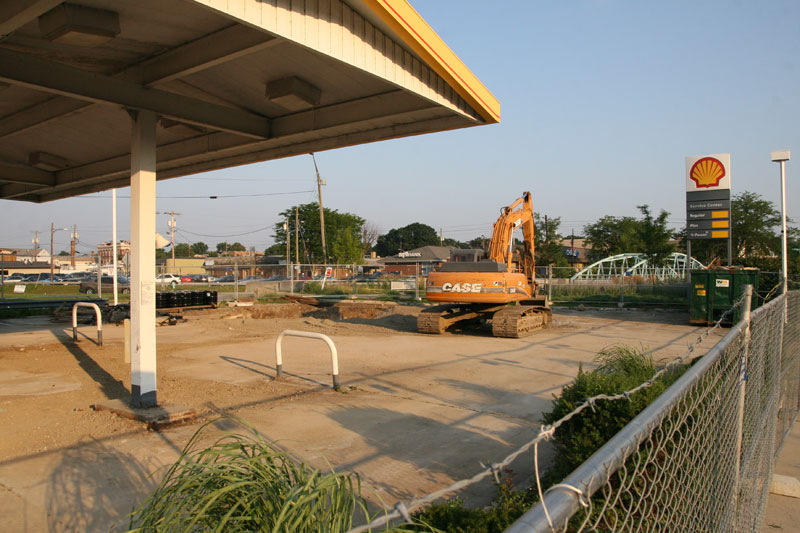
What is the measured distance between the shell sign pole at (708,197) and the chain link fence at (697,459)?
810 inches

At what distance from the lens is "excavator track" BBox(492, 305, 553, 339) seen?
50.8 feet

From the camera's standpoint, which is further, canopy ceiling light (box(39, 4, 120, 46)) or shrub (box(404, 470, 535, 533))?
canopy ceiling light (box(39, 4, 120, 46))

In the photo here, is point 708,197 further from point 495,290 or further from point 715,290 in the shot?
point 495,290

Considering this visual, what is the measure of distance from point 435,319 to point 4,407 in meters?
11.0

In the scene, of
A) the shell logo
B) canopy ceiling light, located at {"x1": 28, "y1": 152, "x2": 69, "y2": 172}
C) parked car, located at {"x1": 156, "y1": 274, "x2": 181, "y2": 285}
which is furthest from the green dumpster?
parked car, located at {"x1": 156, "y1": 274, "x2": 181, "y2": 285}

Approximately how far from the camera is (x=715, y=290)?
19172 millimetres

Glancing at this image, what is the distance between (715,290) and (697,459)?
728 inches

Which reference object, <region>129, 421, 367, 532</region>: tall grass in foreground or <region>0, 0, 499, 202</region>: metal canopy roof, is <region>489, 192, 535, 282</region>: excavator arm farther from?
<region>129, 421, 367, 532</region>: tall grass in foreground

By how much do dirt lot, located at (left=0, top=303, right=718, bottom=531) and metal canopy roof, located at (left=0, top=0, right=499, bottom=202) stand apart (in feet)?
13.4

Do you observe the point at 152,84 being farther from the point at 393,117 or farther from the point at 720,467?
the point at 720,467

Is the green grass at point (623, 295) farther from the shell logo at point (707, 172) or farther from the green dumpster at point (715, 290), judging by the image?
the green dumpster at point (715, 290)

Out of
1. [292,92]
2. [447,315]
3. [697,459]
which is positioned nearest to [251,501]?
[697,459]

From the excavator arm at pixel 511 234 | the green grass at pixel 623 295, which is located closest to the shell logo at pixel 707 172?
the green grass at pixel 623 295

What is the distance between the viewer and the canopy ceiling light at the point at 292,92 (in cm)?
766
